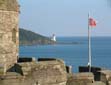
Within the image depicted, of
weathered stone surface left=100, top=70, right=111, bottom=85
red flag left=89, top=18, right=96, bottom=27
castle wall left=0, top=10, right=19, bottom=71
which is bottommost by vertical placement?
weathered stone surface left=100, top=70, right=111, bottom=85

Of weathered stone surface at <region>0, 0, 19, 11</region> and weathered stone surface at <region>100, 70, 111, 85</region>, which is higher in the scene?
weathered stone surface at <region>0, 0, 19, 11</region>

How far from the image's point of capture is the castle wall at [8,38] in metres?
20.2

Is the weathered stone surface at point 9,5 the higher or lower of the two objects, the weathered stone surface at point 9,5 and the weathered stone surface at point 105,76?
the higher

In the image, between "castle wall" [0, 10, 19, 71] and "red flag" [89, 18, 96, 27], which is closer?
"castle wall" [0, 10, 19, 71]

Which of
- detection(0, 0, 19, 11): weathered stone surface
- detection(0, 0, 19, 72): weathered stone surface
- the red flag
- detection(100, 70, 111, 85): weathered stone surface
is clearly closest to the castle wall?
detection(0, 0, 19, 72): weathered stone surface

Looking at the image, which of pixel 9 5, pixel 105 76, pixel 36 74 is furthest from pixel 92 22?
pixel 36 74

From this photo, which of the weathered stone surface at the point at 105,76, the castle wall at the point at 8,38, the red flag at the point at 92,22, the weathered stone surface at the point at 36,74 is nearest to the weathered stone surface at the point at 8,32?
the castle wall at the point at 8,38

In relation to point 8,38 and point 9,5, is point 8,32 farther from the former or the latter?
point 9,5

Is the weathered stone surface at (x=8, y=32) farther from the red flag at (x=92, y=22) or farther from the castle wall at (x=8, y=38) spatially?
the red flag at (x=92, y=22)

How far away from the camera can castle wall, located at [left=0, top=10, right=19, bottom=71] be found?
20234 mm

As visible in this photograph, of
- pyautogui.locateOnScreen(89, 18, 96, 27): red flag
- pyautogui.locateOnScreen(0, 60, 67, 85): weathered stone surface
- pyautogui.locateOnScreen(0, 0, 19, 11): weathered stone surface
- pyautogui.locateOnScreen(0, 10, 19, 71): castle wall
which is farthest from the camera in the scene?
pyautogui.locateOnScreen(89, 18, 96, 27): red flag

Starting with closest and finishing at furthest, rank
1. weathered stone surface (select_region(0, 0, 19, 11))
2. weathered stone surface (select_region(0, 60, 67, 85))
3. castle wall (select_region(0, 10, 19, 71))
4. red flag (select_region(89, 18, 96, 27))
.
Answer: weathered stone surface (select_region(0, 60, 67, 85)) < castle wall (select_region(0, 10, 19, 71)) < weathered stone surface (select_region(0, 0, 19, 11)) < red flag (select_region(89, 18, 96, 27))

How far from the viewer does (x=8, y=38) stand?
68.1 ft

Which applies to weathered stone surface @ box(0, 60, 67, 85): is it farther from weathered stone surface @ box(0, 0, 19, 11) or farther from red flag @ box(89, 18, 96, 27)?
red flag @ box(89, 18, 96, 27)
